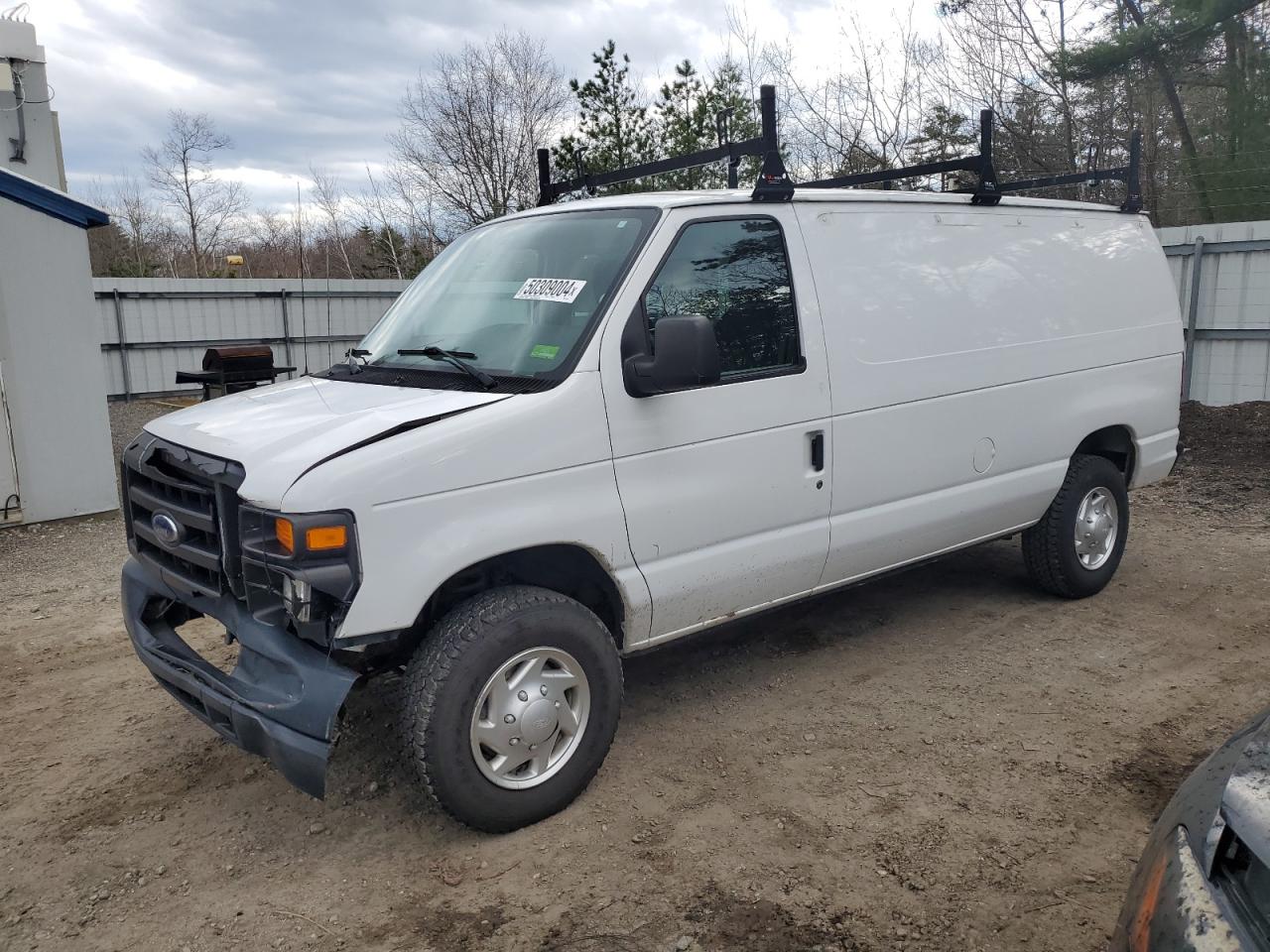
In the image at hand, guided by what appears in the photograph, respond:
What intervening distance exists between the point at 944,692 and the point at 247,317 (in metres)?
18.2

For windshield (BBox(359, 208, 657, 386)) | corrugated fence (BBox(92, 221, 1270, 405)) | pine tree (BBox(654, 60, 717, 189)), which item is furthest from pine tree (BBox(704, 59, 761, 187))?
windshield (BBox(359, 208, 657, 386))

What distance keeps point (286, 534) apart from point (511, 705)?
38.4 inches

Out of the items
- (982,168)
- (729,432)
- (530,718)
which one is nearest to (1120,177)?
(982,168)

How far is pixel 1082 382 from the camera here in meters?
5.34

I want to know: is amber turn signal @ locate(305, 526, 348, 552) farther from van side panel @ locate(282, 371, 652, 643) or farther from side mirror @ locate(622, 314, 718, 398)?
side mirror @ locate(622, 314, 718, 398)

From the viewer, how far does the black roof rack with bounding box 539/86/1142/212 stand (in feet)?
13.4

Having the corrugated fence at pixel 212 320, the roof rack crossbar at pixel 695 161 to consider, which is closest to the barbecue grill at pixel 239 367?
the corrugated fence at pixel 212 320

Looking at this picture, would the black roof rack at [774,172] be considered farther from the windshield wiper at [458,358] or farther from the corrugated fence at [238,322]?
the corrugated fence at [238,322]

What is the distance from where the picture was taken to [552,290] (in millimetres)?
3791

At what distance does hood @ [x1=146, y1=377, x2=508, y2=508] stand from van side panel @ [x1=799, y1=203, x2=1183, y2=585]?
1.80 m

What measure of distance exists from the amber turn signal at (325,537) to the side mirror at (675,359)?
118cm

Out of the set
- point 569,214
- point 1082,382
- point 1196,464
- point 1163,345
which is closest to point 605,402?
point 569,214

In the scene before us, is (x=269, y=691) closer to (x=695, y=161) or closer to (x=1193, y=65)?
(x=695, y=161)

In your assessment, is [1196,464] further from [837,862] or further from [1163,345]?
[837,862]
